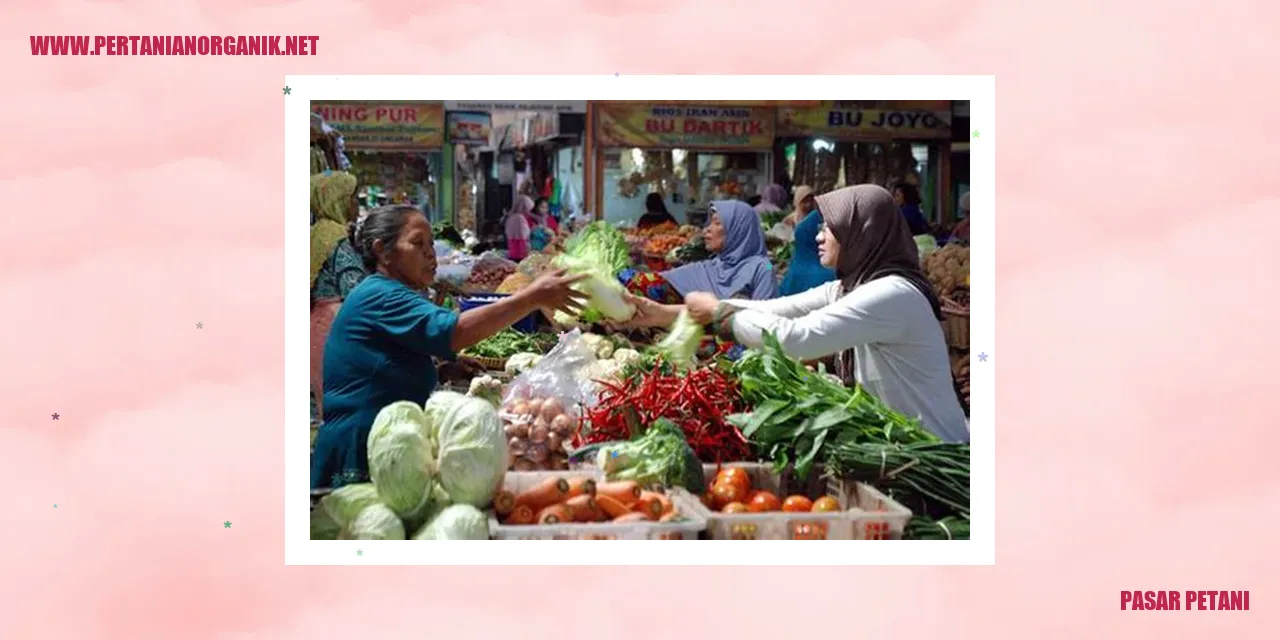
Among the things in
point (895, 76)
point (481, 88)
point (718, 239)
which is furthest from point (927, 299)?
point (718, 239)

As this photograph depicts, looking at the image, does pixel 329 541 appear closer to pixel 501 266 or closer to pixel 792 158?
pixel 501 266

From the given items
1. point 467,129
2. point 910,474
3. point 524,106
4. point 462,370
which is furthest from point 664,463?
point 524,106

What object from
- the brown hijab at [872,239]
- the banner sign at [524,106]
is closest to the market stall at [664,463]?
the brown hijab at [872,239]

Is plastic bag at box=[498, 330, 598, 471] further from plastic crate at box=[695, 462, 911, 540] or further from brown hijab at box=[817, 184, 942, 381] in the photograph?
brown hijab at box=[817, 184, 942, 381]

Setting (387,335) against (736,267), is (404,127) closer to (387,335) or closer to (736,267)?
(736,267)

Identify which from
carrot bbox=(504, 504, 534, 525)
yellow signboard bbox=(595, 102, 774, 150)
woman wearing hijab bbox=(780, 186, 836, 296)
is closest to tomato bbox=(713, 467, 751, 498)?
carrot bbox=(504, 504, 534, 525)

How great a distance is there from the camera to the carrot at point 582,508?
347 centimetres

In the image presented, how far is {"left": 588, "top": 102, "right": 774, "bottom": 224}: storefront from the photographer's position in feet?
32.4

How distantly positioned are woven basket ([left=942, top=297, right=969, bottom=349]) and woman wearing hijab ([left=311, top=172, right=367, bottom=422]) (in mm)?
3524

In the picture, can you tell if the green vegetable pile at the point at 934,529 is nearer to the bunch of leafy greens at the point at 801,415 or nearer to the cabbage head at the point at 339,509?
the bunch of leafy greens at the point at 801,415

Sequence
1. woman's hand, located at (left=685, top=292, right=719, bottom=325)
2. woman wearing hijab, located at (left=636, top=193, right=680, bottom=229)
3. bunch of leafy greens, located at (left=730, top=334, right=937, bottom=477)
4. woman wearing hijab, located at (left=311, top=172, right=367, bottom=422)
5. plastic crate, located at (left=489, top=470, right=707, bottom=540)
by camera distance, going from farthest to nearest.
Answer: woman wearing hijab, located at (left=636, top=193, right=680, bottom=229), woman wearing hijab, located at (left=311, top=172, right=367, bottom=422), woman's hand, located at (left=685, top=292, right=719, bottom=325), bunch of leafy greens, located at (left=730, top=334, right=937, bottom=477), plastic crate, located at (left=489, top=470, right=707, bottom=540)

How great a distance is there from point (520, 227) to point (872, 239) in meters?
7.99

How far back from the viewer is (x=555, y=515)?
135 inches

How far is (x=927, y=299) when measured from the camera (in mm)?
4164
